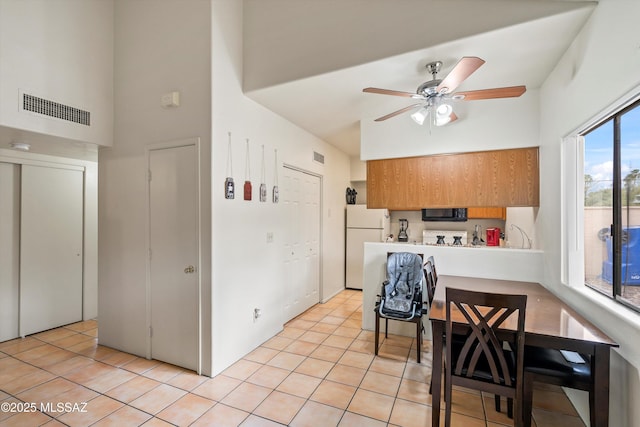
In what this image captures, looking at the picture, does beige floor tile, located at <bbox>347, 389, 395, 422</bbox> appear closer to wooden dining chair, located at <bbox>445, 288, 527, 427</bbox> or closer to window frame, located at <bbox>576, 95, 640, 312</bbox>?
wooden dining chair, located at <bbox>445, 288, 527, 427</bbox>

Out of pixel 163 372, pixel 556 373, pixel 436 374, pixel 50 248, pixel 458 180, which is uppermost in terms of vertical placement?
pixel 458 180

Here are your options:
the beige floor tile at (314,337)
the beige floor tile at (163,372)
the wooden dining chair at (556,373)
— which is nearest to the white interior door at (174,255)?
the beige floor tile at (163,372)

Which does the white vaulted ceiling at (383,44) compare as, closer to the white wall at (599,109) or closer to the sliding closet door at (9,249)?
the white wall at (599,109)

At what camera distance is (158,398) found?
2408 millimetres

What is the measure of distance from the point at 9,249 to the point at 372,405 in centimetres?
434

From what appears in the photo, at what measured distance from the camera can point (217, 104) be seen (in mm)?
2812

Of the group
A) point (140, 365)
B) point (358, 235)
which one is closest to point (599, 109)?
point (358, 235)

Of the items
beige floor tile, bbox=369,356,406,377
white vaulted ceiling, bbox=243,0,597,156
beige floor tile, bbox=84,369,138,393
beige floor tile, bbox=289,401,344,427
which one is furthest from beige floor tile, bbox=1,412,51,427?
white vaulted ceiling, bbox=243,0,597,156

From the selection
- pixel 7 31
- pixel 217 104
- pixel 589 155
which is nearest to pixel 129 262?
pixel 217 104

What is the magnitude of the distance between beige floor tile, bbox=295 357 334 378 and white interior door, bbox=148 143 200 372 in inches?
38.7

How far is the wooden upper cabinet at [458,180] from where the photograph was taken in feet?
10.8

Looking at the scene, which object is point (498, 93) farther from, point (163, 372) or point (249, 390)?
point (163, 372)

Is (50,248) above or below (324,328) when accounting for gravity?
above

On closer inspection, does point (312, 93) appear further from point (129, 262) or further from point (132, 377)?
point (132, 377)
